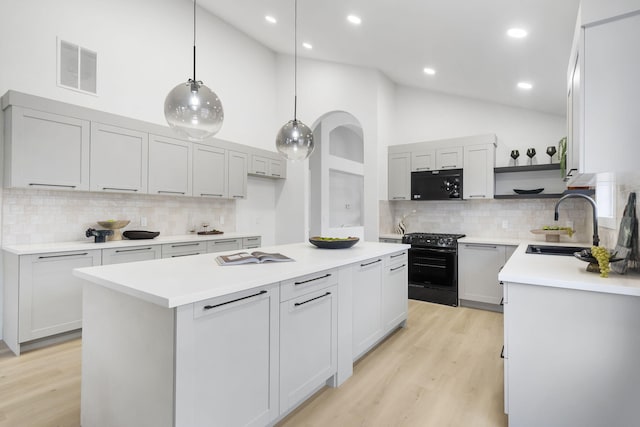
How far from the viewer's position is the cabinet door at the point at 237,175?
494 centimetres

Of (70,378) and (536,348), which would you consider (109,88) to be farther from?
(536,348)

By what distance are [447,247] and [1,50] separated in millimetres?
5140

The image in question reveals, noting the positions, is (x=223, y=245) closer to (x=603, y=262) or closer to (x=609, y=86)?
(x=603, y=262)

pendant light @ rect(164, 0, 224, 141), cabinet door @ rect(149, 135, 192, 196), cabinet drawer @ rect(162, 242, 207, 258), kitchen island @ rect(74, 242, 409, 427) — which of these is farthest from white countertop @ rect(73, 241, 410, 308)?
cabinet door @ rect(149, 135, 192, 196)

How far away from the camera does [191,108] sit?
1974 mm

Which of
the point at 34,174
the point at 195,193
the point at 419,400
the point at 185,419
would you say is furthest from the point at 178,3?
the point at 419,400

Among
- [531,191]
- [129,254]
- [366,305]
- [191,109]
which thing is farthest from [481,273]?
[129,254]

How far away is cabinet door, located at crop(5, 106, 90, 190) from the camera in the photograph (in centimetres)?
294

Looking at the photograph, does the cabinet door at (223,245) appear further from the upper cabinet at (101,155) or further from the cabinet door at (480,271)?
the cabinet door at (480,271)

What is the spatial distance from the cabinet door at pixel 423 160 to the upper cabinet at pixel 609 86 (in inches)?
130

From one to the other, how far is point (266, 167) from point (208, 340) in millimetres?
4316

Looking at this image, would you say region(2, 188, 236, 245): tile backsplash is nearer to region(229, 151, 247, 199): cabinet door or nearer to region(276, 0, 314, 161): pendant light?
region(229, 151, 247, 199): cabinet door

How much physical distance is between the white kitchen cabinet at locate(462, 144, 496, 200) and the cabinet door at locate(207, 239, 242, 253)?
322 centimetres

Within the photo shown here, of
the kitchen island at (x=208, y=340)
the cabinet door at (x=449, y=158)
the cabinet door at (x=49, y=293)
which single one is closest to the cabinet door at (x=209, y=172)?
the cabinet door at (x=49, y=293)
